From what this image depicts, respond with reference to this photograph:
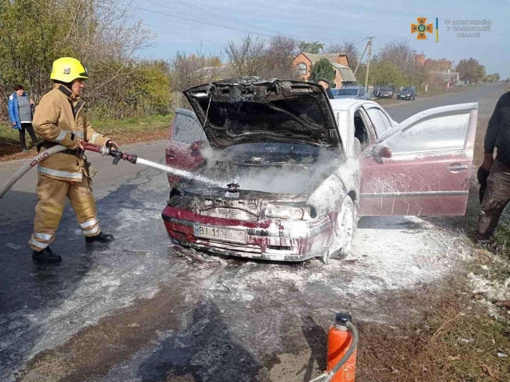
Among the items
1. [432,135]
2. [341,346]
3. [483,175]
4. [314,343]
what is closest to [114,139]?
[432,135]

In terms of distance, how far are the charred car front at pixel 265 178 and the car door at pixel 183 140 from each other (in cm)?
29

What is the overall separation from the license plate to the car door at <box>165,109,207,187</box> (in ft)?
5.67

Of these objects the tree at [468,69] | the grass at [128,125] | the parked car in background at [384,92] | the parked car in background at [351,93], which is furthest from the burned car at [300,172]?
the tree at [468,69]

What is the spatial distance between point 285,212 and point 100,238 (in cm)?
238

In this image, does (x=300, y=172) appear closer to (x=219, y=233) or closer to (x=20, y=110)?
(x=219, y=233)

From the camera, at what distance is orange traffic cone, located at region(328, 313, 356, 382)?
2.27 metres

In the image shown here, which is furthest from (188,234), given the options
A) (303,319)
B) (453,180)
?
(453,180)

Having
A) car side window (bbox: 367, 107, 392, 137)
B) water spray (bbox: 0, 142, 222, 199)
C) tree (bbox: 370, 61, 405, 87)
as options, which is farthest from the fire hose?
tree (bbox: 370, 61, 405, 87)

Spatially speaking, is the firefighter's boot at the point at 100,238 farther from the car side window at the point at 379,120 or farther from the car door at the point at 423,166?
the car side window at the point at 379,120

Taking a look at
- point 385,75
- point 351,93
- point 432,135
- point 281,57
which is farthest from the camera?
point 385,75

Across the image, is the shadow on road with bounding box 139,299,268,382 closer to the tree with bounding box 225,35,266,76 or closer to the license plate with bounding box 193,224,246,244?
the license plate with bounding box 193,224,246,244

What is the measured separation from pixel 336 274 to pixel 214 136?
92.3 inches

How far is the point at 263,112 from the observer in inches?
192

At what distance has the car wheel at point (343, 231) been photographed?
14.0ft
